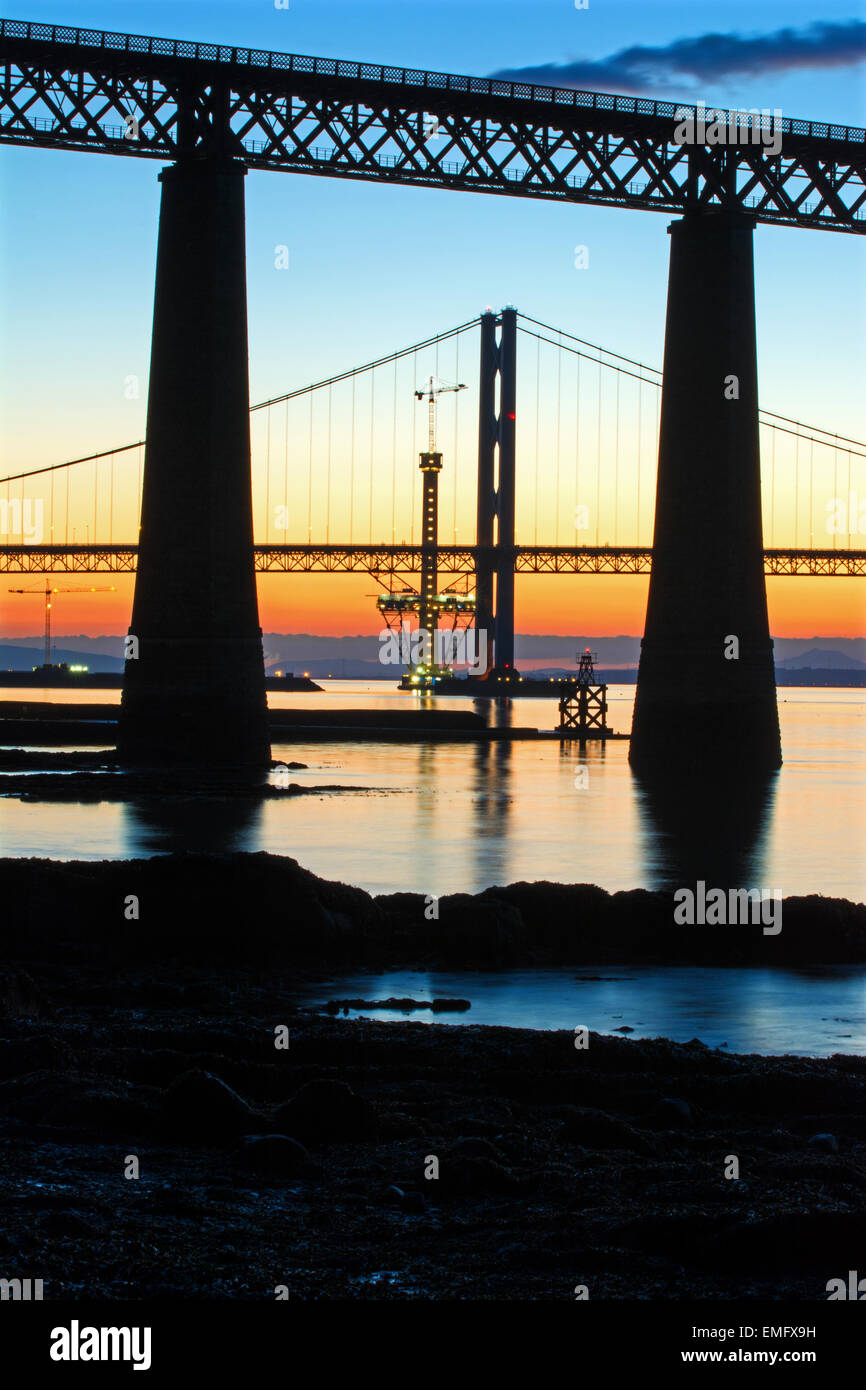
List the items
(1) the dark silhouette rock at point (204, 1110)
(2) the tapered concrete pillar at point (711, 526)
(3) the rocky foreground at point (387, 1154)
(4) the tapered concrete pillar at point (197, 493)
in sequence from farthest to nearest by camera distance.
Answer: (2) the tapered concrete pillar at point (711, 526)
(4) the tapered concrete pillar at point (197, 493)
(1) the dark silhouette rock at point (204, 1110)
(3) the rocky foreground at point (387, 1154)

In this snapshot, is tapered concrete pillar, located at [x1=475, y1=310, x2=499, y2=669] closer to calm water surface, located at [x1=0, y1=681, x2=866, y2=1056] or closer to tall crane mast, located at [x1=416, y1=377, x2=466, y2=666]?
tall crane mast, located at [x1=416, y1=377, x2=466, y2=666]

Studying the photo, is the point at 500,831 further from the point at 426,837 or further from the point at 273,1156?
the point at 273,1156

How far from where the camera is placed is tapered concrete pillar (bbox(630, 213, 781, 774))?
39625 mm

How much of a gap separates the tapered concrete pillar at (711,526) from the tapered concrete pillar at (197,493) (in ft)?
32.7

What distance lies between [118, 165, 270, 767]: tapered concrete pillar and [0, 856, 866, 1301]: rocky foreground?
21.4 metres

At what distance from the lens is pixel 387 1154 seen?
8.61 metres

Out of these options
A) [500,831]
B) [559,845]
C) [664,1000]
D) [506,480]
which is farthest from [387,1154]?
[506,480]

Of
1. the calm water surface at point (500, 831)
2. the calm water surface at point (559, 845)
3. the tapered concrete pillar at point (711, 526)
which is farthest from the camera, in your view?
the tapered concrete pillar at point (711, 526)

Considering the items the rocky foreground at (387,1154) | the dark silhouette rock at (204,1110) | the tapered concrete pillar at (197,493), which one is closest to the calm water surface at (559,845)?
the rocky foreground at (387,1154)

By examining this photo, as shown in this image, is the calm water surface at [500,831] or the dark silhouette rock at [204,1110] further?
the calm water surface at [500,831]

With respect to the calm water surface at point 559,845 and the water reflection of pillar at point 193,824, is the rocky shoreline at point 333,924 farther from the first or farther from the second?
the water reflection of pillar at point 193,824

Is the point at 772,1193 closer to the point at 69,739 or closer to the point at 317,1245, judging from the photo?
the point at 317,1245

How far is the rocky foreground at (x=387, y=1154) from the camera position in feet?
22.8

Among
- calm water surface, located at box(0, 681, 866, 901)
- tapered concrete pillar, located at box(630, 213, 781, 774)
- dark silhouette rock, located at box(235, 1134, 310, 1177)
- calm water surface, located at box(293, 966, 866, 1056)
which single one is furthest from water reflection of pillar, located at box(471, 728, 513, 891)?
dark silhouette rock, located at box(235, 1134, 310, 1177)
